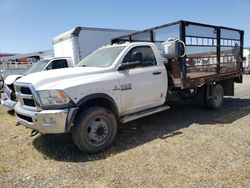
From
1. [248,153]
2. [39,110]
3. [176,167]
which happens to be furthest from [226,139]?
[39,110]

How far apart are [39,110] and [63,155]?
97 cm

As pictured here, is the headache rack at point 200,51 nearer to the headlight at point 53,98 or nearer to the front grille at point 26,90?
the headlight at point 53,98

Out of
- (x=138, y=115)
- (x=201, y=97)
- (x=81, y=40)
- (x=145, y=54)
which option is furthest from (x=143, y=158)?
(x=81, y=40)

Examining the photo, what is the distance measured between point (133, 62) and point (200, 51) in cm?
290

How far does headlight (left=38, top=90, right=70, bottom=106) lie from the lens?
4332 mm

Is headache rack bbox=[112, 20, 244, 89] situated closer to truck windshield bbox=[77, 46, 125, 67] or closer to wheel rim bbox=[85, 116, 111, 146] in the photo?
truck windshield bbox=[77, 46, 125, 67]

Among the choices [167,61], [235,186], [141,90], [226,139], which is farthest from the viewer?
[167,61]

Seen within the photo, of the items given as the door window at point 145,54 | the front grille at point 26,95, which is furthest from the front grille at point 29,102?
the door window at point 145,54

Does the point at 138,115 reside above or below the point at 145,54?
below

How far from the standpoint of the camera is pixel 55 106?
4371mm

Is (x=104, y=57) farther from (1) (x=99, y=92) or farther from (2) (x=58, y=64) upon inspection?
(2) (x=58, y=64)

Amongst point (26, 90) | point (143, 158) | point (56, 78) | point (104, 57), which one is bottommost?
point (143, 158)

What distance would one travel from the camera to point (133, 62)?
211 inches

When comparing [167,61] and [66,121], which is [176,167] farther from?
[167,61]
